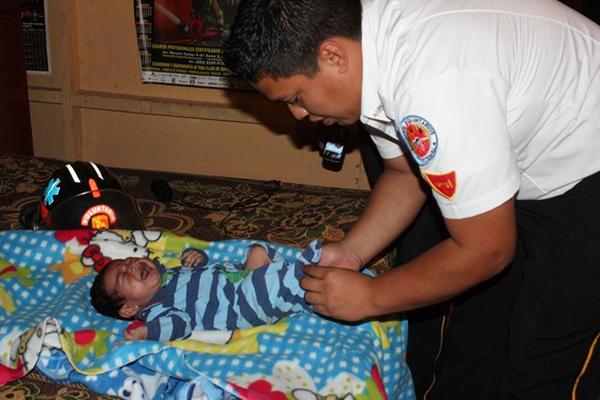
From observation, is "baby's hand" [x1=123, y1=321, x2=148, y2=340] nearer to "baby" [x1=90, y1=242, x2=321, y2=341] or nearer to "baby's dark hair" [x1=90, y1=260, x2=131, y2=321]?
"baby" [x1=90, y1=242, x2=321, y2=341]

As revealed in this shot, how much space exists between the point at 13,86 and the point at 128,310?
1733 millimetres

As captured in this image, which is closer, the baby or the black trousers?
the black trousers

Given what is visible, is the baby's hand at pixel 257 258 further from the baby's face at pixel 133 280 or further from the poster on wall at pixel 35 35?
the poster on wall at pixel 35 35

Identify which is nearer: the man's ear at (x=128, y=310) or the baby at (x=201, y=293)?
the baby at (x=201, y=293)

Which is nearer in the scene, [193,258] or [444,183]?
[444,183]

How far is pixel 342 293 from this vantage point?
1.27 m

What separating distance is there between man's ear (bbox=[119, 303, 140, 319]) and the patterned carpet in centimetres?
38

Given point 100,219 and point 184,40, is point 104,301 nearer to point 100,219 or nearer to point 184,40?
point 100,219

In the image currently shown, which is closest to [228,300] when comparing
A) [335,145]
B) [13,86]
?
[335,145]

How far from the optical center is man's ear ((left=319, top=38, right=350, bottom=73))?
1103 millimetres

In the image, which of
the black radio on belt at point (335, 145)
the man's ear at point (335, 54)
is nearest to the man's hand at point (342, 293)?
the man's ear at point (335, 54)

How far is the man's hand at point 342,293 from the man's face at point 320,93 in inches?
11.7

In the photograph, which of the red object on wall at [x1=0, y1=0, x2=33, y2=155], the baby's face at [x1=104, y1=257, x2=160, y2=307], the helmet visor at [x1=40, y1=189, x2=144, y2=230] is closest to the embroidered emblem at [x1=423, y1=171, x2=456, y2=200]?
the baby's face at [x1=104, y1=257, x2=160, y2=307]

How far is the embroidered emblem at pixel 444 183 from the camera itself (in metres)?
1.04
